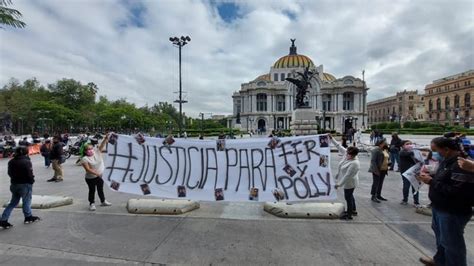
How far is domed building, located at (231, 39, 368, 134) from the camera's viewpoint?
9288cm

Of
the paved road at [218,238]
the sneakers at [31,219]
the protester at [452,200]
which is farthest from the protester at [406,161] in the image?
the sneakers at [31,219]

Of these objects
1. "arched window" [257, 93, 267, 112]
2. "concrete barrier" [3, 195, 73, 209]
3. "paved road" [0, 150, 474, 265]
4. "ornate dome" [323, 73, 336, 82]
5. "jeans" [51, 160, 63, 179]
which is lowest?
"paved road" [0, 150, 474, 265]

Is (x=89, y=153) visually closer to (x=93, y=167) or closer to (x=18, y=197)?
(x=93, y=167)

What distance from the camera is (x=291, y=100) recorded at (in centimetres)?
9669

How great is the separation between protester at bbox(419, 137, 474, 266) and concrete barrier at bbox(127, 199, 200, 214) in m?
4.61

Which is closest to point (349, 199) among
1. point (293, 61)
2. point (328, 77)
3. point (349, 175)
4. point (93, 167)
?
point (349, 175)

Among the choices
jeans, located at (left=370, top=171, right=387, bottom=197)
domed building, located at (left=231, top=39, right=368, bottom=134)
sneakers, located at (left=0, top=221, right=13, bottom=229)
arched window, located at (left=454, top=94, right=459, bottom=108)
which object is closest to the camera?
sneakers, located at (left=0, top=221, right=13, bottom=229)

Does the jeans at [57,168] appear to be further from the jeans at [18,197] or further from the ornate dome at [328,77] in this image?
the ornate dome at [328,77]

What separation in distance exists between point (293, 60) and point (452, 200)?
104 metres

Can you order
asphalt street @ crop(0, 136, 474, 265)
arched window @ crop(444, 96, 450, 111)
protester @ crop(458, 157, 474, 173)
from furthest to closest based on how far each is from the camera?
arched window @ crop(444, 96, 450, 111) < asphalt street @ crop(0, 136, 474, 265) < protester @ crop(458, 157, 474, 173)

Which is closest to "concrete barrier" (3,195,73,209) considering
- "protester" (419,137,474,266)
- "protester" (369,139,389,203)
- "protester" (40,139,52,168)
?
"protester" (419,137,474,266)

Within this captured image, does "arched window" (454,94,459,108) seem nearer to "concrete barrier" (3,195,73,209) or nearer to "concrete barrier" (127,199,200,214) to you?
"concrete barrier" (127,199,200,214)

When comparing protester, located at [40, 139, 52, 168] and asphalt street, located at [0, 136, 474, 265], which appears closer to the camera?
asphalt street, located at [0, 136, 474, 265]

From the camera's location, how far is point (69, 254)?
421 centimetres
